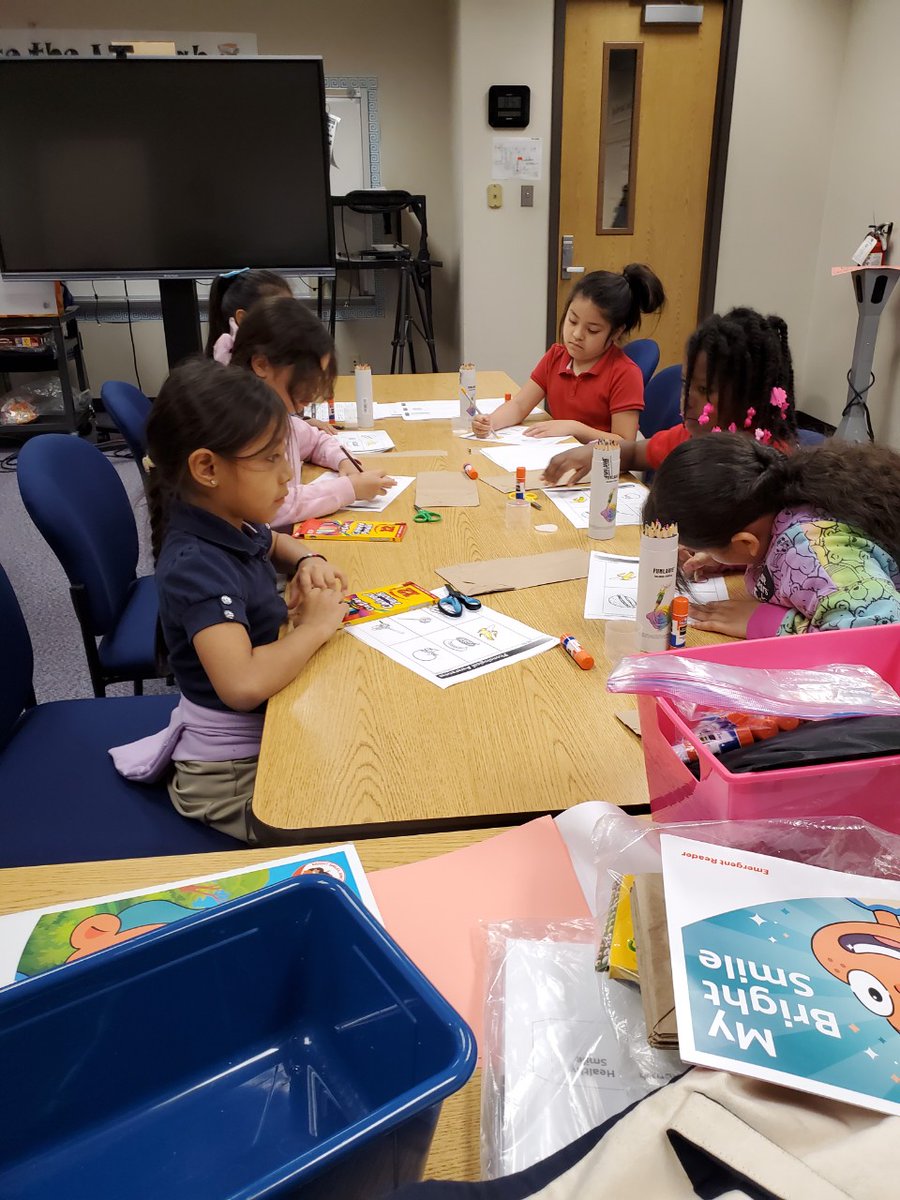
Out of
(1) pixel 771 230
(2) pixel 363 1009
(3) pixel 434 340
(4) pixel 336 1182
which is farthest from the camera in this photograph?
(3) pixel 434 340

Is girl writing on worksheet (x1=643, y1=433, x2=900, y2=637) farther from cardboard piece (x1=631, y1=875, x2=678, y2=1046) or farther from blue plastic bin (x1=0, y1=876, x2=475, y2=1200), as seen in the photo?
blue plastic bin (x1=0, y1=876, x2=475, y2=1200)

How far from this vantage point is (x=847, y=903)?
59 cm

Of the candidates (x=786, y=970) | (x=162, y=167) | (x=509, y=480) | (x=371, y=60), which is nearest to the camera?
(x=786, y=970)

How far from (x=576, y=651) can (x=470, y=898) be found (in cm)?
A: 53

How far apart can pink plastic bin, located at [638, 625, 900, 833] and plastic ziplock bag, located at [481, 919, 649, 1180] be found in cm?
15

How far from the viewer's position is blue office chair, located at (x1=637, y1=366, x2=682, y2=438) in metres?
2.94

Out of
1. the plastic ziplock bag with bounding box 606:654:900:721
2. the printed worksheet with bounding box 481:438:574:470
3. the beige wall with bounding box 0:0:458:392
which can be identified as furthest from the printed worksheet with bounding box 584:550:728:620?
the beige wall with bounding box 0:0:458:392

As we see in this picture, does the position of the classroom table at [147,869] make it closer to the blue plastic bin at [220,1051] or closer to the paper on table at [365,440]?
the blue plastic bin at [220,1051]

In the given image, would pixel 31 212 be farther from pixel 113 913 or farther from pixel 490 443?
pixel 113 913

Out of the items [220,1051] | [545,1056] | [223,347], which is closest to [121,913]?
[220,1051]

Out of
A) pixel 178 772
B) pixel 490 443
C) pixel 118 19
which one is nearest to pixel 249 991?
pixel 178 772

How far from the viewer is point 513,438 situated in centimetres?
261

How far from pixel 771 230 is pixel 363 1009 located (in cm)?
523

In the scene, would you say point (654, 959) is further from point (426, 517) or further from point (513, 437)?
point (513, 437)
